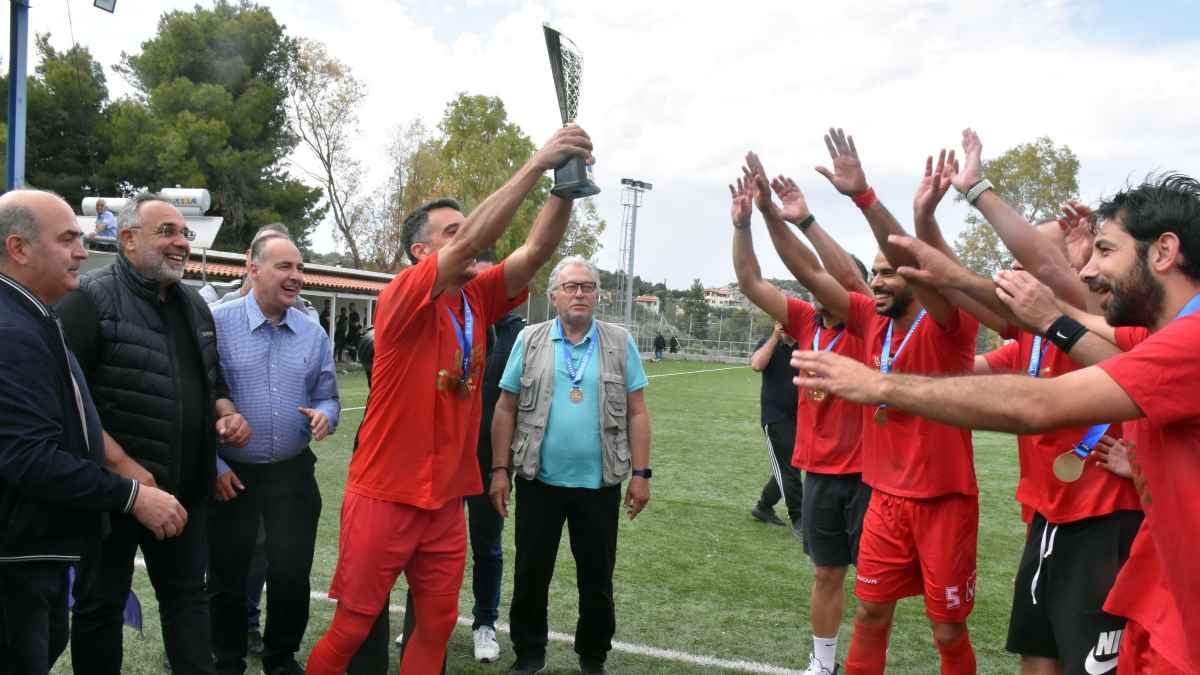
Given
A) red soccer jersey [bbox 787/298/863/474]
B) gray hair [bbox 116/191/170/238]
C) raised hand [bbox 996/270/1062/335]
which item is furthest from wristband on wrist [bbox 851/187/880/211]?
gray hair [bbox 116/191/170/238]

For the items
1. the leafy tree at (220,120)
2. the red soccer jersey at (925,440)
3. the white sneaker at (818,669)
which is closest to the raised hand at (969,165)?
the red soccer jersey at (925,440)

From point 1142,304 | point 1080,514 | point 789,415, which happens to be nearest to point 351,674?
point 1080,514

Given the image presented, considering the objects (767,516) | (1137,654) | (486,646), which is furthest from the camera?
(767,516)

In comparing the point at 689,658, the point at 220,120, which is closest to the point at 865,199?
the point at 689,658

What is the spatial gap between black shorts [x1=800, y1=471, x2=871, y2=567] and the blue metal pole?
339 inches

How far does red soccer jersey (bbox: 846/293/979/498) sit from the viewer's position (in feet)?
12.5

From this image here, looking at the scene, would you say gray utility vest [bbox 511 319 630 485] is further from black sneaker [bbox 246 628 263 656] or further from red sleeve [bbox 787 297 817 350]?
black sneaker [bbox 246 628 263 656]

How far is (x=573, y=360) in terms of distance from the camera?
188 inches

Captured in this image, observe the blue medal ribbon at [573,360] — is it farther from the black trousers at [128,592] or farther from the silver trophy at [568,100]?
the black trousers at [128,592]

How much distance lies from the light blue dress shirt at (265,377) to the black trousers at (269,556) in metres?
0.11

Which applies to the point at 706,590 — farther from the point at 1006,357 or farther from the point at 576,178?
the point at 576,178

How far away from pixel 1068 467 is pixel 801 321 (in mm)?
1816

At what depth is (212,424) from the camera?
148 inches

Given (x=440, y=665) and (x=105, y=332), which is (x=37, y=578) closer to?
(x=105, y=332)
